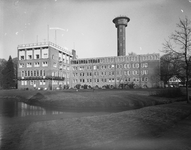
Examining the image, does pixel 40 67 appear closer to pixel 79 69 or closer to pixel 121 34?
pixel 79 69

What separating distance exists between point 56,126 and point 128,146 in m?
5.92

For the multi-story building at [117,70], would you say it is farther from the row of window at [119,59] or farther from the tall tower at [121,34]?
the tall tower at [121,34]

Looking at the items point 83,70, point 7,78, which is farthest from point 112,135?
point 83,70

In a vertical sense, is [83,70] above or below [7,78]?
above

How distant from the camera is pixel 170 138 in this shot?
9.11 metres

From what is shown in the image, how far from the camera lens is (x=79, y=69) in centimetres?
8212

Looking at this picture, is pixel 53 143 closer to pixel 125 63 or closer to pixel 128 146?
pixel 128 146

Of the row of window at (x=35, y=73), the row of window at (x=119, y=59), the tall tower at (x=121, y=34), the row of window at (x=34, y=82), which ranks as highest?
the tall tower at (x=121, y=34)

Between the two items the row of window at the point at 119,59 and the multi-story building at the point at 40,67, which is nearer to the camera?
the multi-story building at the point at 40,67

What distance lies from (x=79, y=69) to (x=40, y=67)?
2113 cm

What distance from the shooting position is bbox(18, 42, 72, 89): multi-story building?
6631cm

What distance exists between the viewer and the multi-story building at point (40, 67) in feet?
218

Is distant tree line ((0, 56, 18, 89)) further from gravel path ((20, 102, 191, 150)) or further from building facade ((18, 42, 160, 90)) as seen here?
gravel path ((20, 102, 191, 150))

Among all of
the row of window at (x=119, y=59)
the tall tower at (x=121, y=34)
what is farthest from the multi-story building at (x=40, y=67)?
the tall tower at (x=121, y=34)
